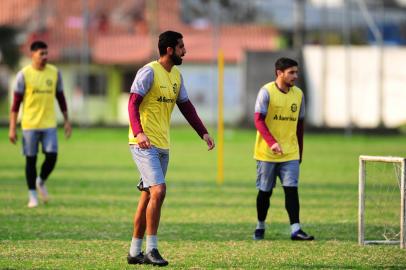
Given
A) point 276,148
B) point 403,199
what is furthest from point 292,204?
point 403,199

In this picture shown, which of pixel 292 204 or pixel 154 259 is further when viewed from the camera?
pixel 292 204

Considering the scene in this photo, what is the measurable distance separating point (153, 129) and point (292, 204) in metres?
2.97

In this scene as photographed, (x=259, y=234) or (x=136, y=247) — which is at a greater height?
(x=136, y=247)

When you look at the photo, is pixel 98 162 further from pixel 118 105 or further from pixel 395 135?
pixel 118 105

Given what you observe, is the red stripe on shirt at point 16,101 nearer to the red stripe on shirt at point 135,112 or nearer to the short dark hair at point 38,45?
the short dark hair at point 38,45

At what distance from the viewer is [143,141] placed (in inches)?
387

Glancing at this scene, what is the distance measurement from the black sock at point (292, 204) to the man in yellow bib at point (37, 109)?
14.6 feet

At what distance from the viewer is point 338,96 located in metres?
41.5

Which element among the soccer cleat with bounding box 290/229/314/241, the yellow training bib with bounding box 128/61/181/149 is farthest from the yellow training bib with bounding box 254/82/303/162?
the yellow training bib with bounding box 128/61/181/149

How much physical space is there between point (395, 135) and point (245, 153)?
35.5ft

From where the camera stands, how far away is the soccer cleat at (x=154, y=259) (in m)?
10.0

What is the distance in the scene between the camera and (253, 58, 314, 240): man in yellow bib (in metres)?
12.6

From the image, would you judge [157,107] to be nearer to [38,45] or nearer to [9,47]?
[38,45]

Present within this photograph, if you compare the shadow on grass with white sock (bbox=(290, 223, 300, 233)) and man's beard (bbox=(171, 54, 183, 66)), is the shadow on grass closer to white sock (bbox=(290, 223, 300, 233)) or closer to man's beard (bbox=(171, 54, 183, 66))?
Result: white sock (bbox=(290, 223, 300, 233))
